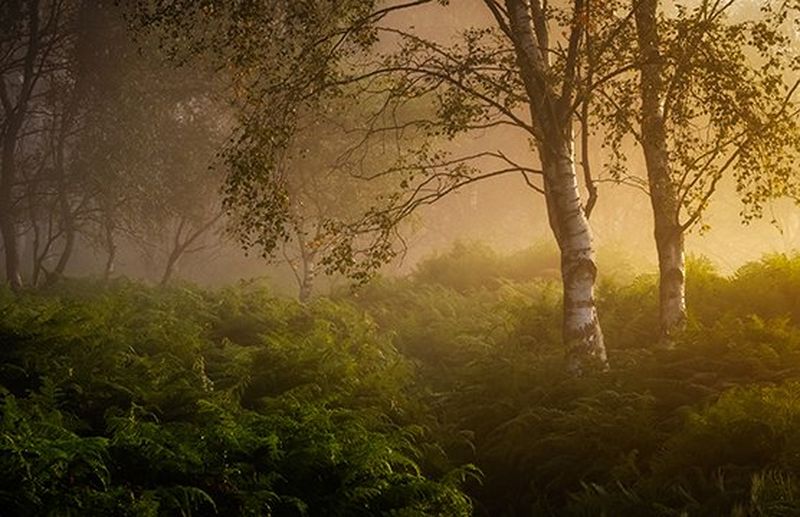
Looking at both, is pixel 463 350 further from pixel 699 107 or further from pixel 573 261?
pixel 699 107

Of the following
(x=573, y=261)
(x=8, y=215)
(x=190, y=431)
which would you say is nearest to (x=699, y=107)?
(x=573, y=261)

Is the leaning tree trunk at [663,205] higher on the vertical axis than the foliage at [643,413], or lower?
higher

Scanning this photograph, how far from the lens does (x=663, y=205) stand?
43.8 ft

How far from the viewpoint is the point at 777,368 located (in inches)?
375

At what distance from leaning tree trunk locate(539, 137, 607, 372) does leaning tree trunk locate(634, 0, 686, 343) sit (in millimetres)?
1669

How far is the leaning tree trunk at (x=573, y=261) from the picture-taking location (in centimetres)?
1134

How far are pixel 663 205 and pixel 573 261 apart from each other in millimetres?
2841

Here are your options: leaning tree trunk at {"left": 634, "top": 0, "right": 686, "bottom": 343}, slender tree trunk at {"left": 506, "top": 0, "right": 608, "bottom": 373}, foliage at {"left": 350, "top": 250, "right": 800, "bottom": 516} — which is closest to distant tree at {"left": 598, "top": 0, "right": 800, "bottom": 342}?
leaning tree trunk at {"left": 634, "top": 0, "right": 686, "bottom": 343}

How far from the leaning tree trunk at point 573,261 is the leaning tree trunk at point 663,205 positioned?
5.48 ft

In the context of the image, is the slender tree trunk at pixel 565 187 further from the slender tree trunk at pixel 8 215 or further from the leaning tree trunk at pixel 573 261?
the slender tree trunk at pixel 8 215

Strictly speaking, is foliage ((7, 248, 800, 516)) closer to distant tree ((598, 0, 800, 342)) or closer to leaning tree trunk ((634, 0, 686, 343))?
leaning tree trunk ((634, 0, 686, 343))

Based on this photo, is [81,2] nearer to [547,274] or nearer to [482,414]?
[547,274]

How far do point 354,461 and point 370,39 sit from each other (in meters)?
6.72

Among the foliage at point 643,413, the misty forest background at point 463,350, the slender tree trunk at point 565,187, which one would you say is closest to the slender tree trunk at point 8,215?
the misty forest background at point 463,350
